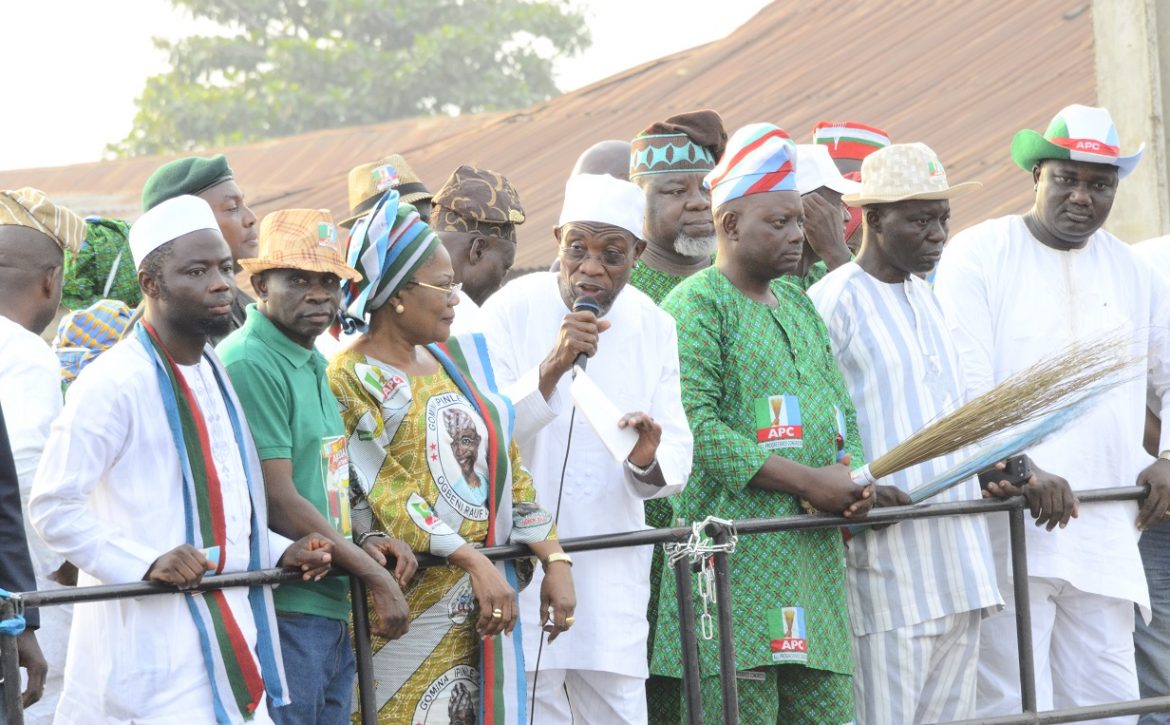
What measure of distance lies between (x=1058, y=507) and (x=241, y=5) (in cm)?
3141

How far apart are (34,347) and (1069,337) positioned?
3234mm

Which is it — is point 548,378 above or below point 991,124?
below

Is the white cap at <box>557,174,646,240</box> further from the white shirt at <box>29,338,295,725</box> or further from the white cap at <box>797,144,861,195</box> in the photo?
the white shirt at <box>29,338,295,725</box>

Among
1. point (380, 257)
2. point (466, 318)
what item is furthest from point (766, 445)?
point (380, 257)

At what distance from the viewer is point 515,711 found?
434cm

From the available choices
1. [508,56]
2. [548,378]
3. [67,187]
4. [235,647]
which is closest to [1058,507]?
[548,378]

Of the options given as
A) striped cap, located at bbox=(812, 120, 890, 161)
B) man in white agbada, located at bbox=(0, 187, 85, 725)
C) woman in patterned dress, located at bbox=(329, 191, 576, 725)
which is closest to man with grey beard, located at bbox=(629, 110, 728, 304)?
striped cap, located at bbox=(812, 120, 890, 161)

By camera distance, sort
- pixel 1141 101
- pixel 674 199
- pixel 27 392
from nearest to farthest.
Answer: pixel 27 392
pixel 674 199
pixel 1141 101

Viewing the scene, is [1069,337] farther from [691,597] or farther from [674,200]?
[691,597]

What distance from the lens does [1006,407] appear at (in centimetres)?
492

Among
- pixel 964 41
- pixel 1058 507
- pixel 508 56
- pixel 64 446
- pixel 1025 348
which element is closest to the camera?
pixel 64 446

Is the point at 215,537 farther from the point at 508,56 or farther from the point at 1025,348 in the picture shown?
the point at 508,56

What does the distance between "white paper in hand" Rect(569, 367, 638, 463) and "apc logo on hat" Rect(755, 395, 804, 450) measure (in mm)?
588

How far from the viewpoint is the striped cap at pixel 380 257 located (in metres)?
4.38
